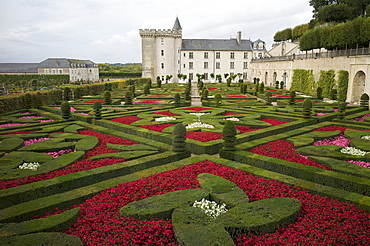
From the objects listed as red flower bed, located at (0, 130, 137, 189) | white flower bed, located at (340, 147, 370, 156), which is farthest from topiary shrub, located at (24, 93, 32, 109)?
white flower bed, located at (340, 147, 370, 156)

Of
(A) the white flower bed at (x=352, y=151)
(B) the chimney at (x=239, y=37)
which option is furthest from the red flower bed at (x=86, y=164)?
(B) the chimney at (x=239, y=37)

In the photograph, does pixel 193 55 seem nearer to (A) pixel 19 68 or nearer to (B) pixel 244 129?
(B) pixel 244 129

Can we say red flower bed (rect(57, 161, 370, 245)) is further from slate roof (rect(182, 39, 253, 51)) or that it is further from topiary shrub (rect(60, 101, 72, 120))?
slate roof (rect(182, 39, 253, 51))

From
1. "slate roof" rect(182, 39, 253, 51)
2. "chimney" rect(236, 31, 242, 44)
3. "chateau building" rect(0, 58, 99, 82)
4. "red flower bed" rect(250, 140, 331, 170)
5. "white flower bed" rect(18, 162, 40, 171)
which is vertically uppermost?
"chimney" rect(236, 31, 242, 44)

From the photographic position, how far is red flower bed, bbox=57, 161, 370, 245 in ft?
15.8

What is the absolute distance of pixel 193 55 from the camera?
59438mm

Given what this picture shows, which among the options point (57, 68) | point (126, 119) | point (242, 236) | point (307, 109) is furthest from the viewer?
point (57, 68)

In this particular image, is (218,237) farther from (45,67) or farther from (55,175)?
(45,67)

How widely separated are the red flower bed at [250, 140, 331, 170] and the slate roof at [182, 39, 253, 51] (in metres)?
51.9

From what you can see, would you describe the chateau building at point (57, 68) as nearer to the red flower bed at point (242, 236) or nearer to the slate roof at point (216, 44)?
the slate roof at point (216, 44)

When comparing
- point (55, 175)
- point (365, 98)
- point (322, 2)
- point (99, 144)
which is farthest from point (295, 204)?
point (322, 2)

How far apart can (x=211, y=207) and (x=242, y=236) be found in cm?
108

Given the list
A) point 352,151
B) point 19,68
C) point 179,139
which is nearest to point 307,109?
point 352,151

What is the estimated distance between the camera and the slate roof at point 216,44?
60.1 metres
